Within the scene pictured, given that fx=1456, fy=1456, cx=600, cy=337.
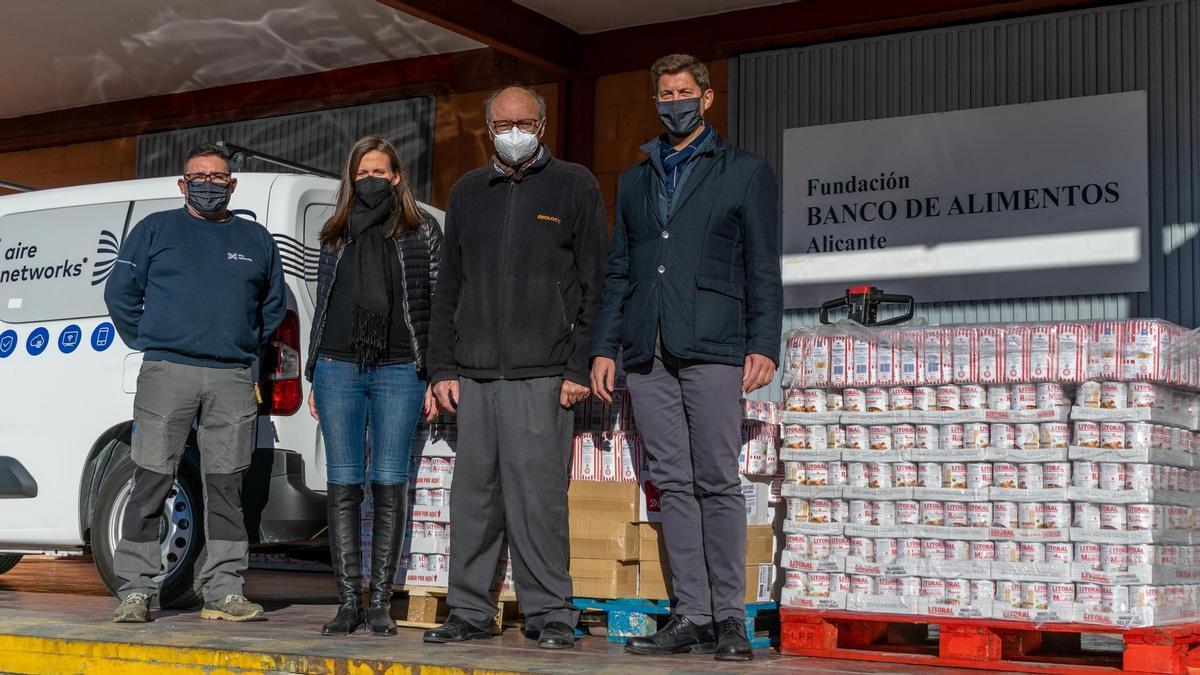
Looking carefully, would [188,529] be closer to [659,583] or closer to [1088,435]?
[659,583]

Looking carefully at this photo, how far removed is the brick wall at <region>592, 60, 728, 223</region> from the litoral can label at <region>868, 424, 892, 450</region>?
6314mm

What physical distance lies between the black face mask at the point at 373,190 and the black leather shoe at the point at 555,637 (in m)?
1.87

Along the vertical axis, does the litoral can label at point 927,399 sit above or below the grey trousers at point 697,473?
above

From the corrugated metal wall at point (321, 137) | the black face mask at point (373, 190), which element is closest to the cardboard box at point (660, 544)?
the black face mask at point (373, 190)

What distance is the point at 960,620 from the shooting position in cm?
545

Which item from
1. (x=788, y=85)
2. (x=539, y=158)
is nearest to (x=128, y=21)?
(x=788, y=85)

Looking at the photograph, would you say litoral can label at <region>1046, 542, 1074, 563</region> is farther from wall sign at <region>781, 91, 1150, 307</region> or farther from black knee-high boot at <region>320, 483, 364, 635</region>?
wall sign at <region>781, 91, 1150, 307</region>

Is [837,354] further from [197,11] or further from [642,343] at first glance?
[197,11]

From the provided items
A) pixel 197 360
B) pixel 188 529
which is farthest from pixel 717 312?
pixel 188 529

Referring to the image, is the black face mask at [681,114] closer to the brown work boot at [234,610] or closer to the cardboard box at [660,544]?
the cardboard box at [660,544]

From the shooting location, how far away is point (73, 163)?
1563 cm

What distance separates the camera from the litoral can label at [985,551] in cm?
548

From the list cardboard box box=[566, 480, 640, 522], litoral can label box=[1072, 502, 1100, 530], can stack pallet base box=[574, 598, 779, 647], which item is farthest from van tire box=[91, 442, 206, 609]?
litoral can label box=[1072, 502, 1100, 530]

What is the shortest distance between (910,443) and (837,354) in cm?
47
